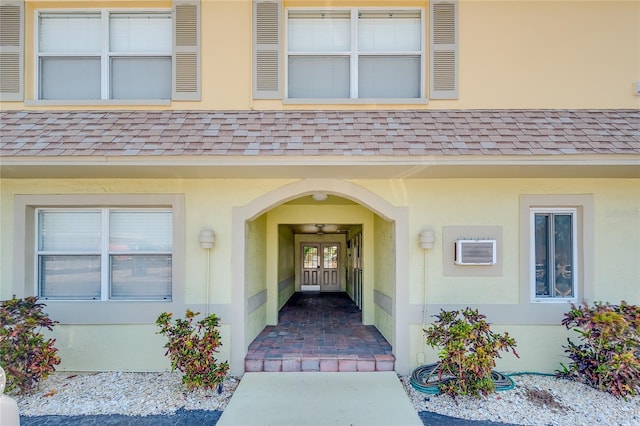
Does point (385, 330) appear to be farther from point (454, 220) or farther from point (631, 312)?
point (631, 312)

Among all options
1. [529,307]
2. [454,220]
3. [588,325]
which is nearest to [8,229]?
[454,220]

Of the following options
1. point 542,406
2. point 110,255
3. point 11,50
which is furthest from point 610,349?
point 11,50

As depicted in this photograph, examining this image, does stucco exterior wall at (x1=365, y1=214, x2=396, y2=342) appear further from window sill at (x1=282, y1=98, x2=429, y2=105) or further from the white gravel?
window sill at (x1=282, y1=98, x2=429, y2=105)

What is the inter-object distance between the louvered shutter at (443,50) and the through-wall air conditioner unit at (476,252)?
7.53 ft

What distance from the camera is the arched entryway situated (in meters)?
5.24

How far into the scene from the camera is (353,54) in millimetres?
5551

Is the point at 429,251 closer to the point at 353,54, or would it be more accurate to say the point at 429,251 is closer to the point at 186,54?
the point at 353,54

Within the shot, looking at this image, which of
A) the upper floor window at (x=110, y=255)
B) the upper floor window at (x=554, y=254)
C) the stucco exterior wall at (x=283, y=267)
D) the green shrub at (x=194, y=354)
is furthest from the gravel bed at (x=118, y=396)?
the upper floor window at (x=554, y=254)

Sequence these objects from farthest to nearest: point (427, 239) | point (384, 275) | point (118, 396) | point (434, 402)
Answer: point (384, 275)
point (427, 239)
point (118, 396)
point (434, 402)

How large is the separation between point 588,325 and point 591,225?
1574 mm

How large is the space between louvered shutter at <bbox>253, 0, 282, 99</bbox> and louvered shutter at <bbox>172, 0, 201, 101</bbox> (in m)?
0.88

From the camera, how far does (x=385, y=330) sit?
6113mm

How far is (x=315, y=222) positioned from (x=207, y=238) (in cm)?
296

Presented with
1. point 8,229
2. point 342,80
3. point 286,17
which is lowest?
point 8,229
